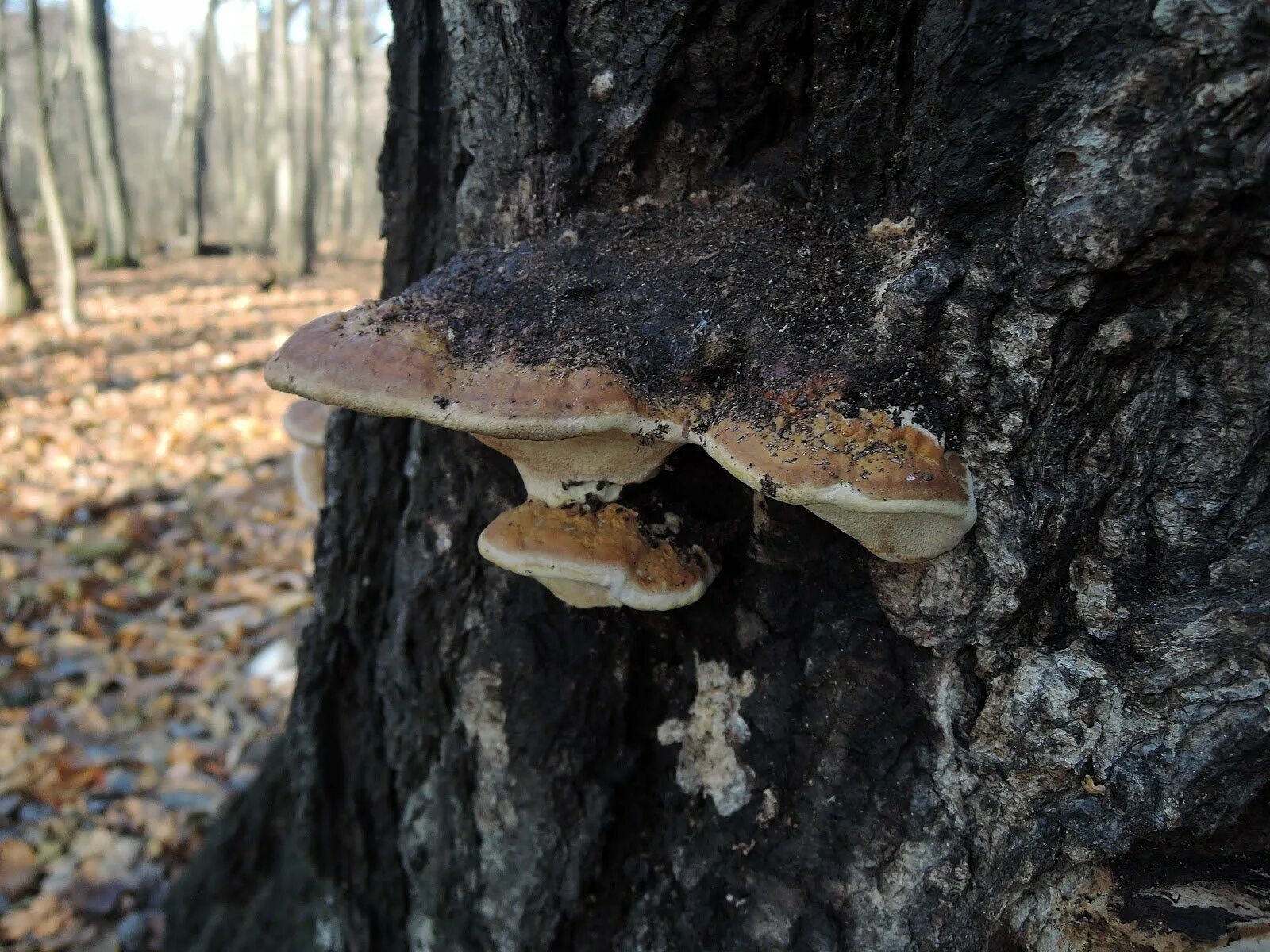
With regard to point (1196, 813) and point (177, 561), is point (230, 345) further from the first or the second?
point (1196, 813)

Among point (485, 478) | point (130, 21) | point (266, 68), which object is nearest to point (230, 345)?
point (485, 478)

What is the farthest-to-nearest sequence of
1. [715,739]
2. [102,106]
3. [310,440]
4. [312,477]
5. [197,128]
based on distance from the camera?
[197,128]
[102,106]
[312,477]
[310,440]
[715,739]

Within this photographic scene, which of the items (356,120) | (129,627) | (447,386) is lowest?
(129,627)

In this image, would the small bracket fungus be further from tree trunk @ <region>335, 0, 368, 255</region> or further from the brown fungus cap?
tree trunk @ <region>335, 0, 368, 255</region>

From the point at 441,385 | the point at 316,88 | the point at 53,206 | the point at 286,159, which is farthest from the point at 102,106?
the point at 441,385

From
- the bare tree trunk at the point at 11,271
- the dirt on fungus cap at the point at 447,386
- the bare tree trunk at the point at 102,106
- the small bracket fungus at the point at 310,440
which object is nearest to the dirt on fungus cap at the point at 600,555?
the dirt on fungus cap at the point at 447,386

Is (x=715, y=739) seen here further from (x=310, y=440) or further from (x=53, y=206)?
(x=53, y=206)
